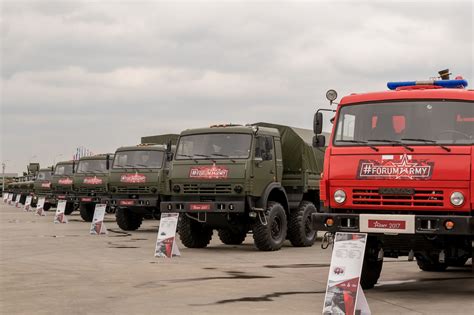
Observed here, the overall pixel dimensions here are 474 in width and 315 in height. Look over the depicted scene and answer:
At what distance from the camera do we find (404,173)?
342 inches

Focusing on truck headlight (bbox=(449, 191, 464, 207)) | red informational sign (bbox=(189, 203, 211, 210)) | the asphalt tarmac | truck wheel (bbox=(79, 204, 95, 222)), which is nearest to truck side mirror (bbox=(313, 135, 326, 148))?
the asphalt tarmac

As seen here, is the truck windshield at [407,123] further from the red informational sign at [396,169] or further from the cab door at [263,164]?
the cab door at [263,164]

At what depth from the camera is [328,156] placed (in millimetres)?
9273

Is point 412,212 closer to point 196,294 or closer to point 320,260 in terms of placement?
point 196,294

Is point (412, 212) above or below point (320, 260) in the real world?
above

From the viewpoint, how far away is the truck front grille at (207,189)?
14.9m

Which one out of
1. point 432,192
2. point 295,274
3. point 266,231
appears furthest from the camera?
point 266,231

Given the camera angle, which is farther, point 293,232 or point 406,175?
point 293,232

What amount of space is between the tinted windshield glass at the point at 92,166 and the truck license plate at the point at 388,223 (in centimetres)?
1843

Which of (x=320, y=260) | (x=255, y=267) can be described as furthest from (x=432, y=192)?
(x=320, y=260)

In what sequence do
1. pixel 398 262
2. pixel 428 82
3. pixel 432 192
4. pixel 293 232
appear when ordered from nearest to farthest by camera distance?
pixel 432 192 → pixel 428 82 → pixel 398 262 → pixel 293 232

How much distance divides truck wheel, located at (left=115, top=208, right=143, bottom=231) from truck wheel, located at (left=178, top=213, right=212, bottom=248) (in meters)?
6.02

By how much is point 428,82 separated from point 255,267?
4.51 m

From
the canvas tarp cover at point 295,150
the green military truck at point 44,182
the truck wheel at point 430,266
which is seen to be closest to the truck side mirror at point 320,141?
the truck wheel at point 430,266
